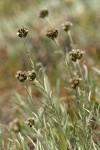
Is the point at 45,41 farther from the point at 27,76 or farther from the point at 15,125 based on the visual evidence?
the point at 27,76

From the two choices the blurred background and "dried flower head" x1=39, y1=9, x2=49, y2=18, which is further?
the blurred background

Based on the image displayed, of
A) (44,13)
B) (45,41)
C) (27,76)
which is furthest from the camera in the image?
(45,41)

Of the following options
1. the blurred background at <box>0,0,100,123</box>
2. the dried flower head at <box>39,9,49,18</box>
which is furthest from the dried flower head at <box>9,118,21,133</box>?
the blurred background at <box>0,0,100,123</box>

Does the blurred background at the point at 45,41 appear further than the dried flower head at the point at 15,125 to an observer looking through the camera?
Yes

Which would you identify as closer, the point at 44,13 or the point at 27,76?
the point at 27,76

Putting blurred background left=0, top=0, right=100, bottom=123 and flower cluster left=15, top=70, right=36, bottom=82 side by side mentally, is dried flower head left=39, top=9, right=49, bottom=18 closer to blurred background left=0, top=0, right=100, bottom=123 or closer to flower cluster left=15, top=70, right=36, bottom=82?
flower cluster left=15, top=70, right=36, bottom=82

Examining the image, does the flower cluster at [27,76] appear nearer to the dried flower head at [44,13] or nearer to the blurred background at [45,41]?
the dried flower head at [44,13]

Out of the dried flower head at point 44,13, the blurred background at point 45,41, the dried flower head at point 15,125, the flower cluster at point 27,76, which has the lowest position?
the flower cluster at point 27,76

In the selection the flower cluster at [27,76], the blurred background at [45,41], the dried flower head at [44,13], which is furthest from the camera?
the blurred background at [45,41]

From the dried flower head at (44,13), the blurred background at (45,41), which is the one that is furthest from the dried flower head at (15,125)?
the blurred background at (45,41)

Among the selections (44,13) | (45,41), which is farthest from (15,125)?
(45,41)
